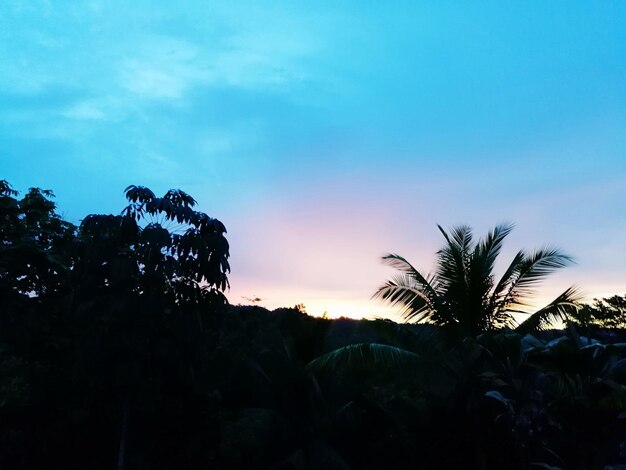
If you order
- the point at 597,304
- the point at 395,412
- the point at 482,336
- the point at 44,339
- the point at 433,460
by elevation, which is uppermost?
the point at 597,304

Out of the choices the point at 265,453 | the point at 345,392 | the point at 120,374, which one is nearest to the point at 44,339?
the point at 120,374

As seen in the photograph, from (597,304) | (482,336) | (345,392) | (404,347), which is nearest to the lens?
(482,336)

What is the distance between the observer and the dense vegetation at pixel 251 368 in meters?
10.6

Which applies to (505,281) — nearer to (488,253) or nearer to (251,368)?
(488,253)

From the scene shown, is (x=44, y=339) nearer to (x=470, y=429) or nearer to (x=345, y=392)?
(x=345, y=392)

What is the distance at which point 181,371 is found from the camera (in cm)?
1188

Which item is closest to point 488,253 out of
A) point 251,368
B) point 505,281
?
point 505,281

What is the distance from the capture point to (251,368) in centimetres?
1465

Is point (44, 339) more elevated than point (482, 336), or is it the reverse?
point (44, 339)

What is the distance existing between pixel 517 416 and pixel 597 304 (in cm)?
1346

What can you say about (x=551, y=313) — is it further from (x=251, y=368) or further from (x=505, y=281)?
(x=251, y=368)

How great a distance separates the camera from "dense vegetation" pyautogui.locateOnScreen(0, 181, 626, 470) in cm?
1062

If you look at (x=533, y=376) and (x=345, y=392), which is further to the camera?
(x=345, y=392)

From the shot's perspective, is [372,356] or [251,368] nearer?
[372,356]
